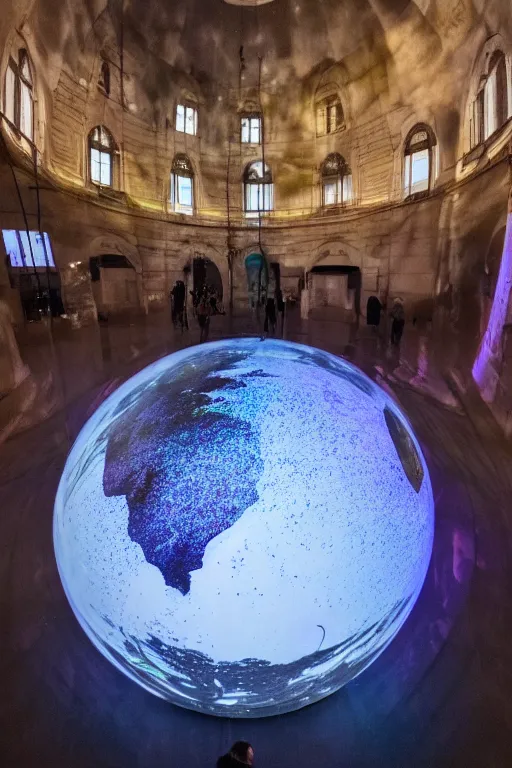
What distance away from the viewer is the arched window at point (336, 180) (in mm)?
763

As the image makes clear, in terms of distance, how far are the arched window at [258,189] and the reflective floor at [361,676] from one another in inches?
7.5

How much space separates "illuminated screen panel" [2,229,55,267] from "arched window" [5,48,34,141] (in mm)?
145

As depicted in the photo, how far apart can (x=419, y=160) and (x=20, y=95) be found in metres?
0.62

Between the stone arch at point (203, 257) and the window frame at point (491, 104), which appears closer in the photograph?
the window frame at point (491, 104)

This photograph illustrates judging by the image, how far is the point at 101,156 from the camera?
732 mm

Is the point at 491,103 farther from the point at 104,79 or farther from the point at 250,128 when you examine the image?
the point at 104,79

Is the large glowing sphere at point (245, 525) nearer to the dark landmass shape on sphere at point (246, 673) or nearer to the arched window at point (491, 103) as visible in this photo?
the dark landmass shape on sphere at point (246, 673)

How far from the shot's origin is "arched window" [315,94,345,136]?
746 millimetres

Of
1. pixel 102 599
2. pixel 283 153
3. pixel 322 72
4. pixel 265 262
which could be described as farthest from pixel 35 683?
pixel 322 72

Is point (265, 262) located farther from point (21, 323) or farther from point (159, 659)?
point (159, 659)

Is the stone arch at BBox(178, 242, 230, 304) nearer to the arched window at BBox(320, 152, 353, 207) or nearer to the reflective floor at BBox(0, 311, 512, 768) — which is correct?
the reflective floor at BBox(0, 311, 512, 768)

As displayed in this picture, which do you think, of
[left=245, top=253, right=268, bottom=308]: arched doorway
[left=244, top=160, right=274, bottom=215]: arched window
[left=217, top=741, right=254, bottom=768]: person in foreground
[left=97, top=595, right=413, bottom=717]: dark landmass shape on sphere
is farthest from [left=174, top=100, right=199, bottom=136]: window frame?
[left=217, top=741, right=254, bottom=768]: person in foreground

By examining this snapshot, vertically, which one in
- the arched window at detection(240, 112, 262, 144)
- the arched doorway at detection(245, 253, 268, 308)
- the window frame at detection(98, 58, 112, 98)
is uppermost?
the window frame at detection(98, 58, 112, 98)

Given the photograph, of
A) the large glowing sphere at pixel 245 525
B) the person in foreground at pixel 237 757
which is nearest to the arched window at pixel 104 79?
the large glowing sphere at pixel 245 525
